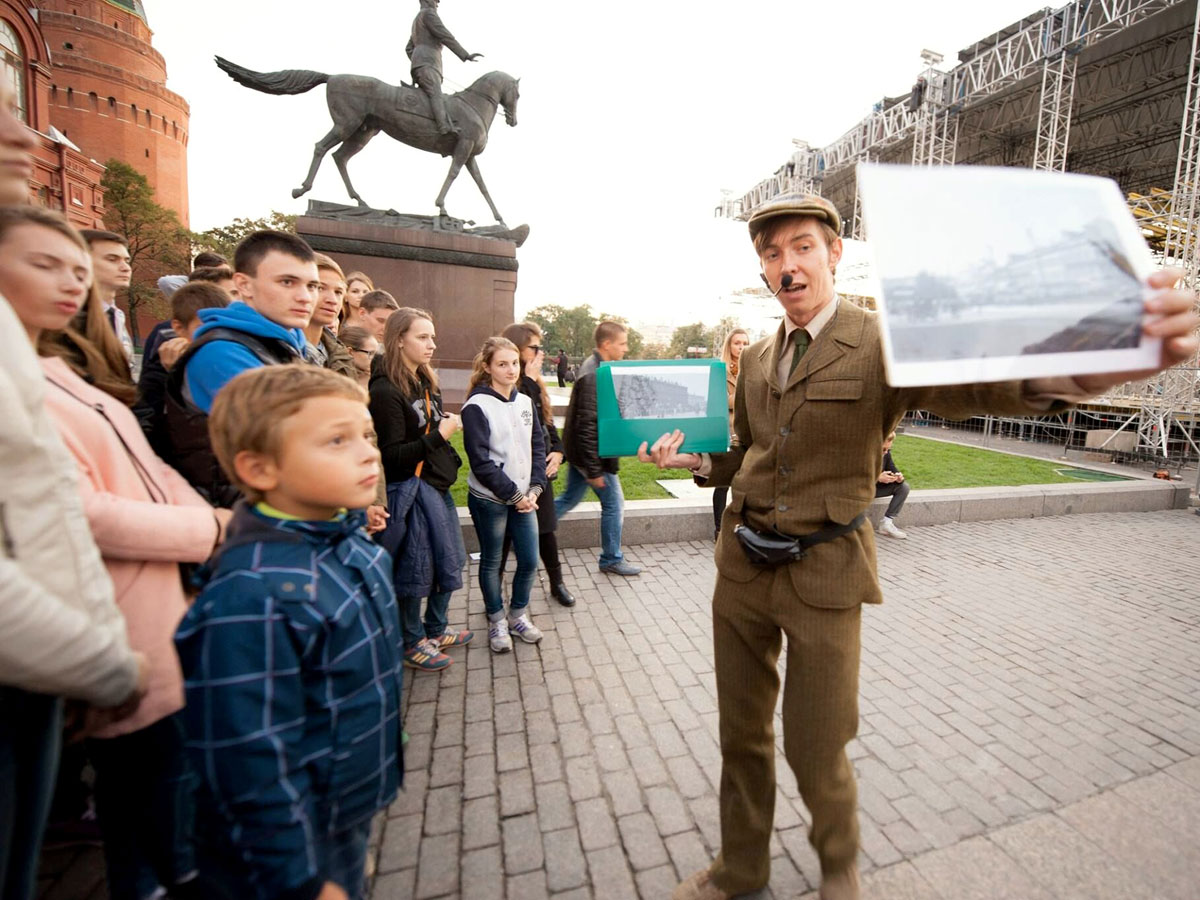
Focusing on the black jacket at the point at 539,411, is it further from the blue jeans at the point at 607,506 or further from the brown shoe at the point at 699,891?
the brown shoe at the point at 699,891

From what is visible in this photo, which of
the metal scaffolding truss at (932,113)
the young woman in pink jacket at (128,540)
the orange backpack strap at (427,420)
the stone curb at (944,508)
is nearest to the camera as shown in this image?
the young woman in pink jacket at (128,540)

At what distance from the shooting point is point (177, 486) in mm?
1842

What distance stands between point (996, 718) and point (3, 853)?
4105mm

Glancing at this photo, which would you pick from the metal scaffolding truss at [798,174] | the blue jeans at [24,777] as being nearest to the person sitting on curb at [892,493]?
the blue jeans at [24,777]

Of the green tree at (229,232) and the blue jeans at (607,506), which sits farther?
the green tree at (229,232)

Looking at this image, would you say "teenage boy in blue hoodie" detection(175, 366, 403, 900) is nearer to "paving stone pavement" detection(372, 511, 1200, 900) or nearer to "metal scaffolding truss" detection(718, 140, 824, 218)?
"paving stone pavement" detection(372, 511, 1200, 900)

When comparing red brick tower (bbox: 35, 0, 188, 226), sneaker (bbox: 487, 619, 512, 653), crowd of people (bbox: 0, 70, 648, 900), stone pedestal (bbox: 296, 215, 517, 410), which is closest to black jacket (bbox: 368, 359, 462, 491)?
crowd of people (bbox: 0, 70, 648, 900)

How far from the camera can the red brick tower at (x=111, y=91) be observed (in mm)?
44594

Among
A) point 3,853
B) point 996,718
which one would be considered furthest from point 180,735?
point 996,718

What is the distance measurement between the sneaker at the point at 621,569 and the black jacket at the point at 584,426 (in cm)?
103

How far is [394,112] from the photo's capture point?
10430mm

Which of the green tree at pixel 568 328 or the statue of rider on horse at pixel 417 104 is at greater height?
the green tree at pixel 568 328

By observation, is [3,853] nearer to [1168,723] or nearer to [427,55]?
[1168,723]

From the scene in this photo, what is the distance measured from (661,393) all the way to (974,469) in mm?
10089
